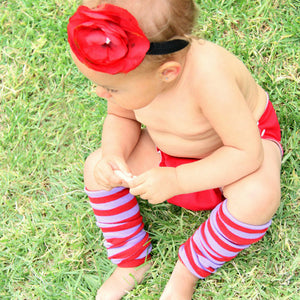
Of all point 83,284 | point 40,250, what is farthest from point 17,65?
point 83,284

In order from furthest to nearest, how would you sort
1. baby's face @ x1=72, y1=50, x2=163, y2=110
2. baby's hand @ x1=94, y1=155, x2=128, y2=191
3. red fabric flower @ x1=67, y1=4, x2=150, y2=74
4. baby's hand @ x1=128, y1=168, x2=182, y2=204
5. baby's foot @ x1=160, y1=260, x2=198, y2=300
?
baby's foot @ x1=160, y1=260, x2=198, y2=300 < baby's hand @ x1=94, y1=155, x2=128, y2=191 < baby's hand @ x1=128, y1=168, x2=182, y2=204 < baby's face @ x1=72, y1=50, x2=163, y2=110 < red fabric flower @ x1=67, y1=4, x2=150, y2=74

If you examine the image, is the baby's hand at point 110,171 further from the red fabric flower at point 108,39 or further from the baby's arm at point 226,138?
the red fabric flower at point 108,39

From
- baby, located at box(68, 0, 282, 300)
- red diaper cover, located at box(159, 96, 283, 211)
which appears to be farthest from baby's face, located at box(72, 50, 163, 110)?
red diaper cover, located at box(159, 96, 283, 211)

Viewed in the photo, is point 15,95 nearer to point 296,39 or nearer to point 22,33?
point 22,33

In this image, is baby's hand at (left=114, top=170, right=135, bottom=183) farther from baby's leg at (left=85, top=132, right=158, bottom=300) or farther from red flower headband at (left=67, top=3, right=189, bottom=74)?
red flower headband at (left=67, top=3, right=189, bottom=74)

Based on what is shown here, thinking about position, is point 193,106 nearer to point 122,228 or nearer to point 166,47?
point 166,47

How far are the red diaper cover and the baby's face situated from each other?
0.39 metres

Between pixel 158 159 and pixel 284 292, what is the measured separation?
0.62 metres

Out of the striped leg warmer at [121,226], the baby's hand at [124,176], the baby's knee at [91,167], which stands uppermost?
the baby's hand at [124,176]

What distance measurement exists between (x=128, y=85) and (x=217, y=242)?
62cm

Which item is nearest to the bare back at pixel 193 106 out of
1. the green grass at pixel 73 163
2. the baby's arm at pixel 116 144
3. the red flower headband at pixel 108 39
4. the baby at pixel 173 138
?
the baby at pixel 173 138

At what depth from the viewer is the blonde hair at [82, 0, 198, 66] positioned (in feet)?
3.40

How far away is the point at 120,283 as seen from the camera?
166cm

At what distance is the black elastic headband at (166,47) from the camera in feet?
3.48
